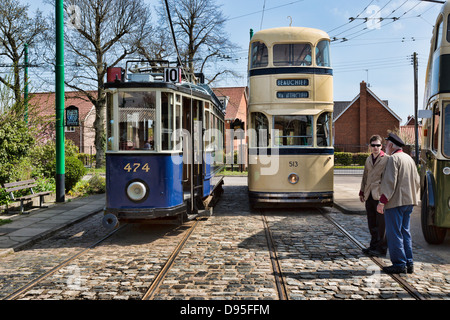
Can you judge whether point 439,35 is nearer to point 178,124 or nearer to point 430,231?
point 430,231

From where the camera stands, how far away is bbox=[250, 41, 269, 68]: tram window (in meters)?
11.5

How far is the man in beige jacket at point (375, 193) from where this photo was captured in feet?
22.6

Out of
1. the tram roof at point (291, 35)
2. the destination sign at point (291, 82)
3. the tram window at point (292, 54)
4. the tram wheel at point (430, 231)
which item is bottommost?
the tram wheel at point (430, 231)

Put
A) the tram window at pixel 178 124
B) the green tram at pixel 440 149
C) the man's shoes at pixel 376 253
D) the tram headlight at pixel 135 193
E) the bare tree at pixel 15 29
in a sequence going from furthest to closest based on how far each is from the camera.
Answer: the bare tree at pixel 15 29, the tram window at pixel 178 124, the tram headlight at pixel 135 193, the green tram at pixel 440 149, the man's shoes at pixel 376 253

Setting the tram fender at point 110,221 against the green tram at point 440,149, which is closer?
the green tram at point 440,149

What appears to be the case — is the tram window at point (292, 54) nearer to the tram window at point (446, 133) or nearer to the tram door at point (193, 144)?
the tram door at point (193, 144)

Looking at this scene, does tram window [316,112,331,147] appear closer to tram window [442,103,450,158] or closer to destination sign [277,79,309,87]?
destination sign [277,79,309,87]

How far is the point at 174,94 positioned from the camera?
27.7 ft

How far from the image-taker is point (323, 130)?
37.8 ft

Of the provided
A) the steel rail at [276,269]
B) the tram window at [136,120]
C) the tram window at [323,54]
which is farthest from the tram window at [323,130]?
the tram window at [136,120]

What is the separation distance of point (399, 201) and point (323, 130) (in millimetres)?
5860

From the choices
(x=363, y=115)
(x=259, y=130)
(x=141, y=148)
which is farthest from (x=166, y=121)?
(x=363, y=115)

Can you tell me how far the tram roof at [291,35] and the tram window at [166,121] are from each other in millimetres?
4418
